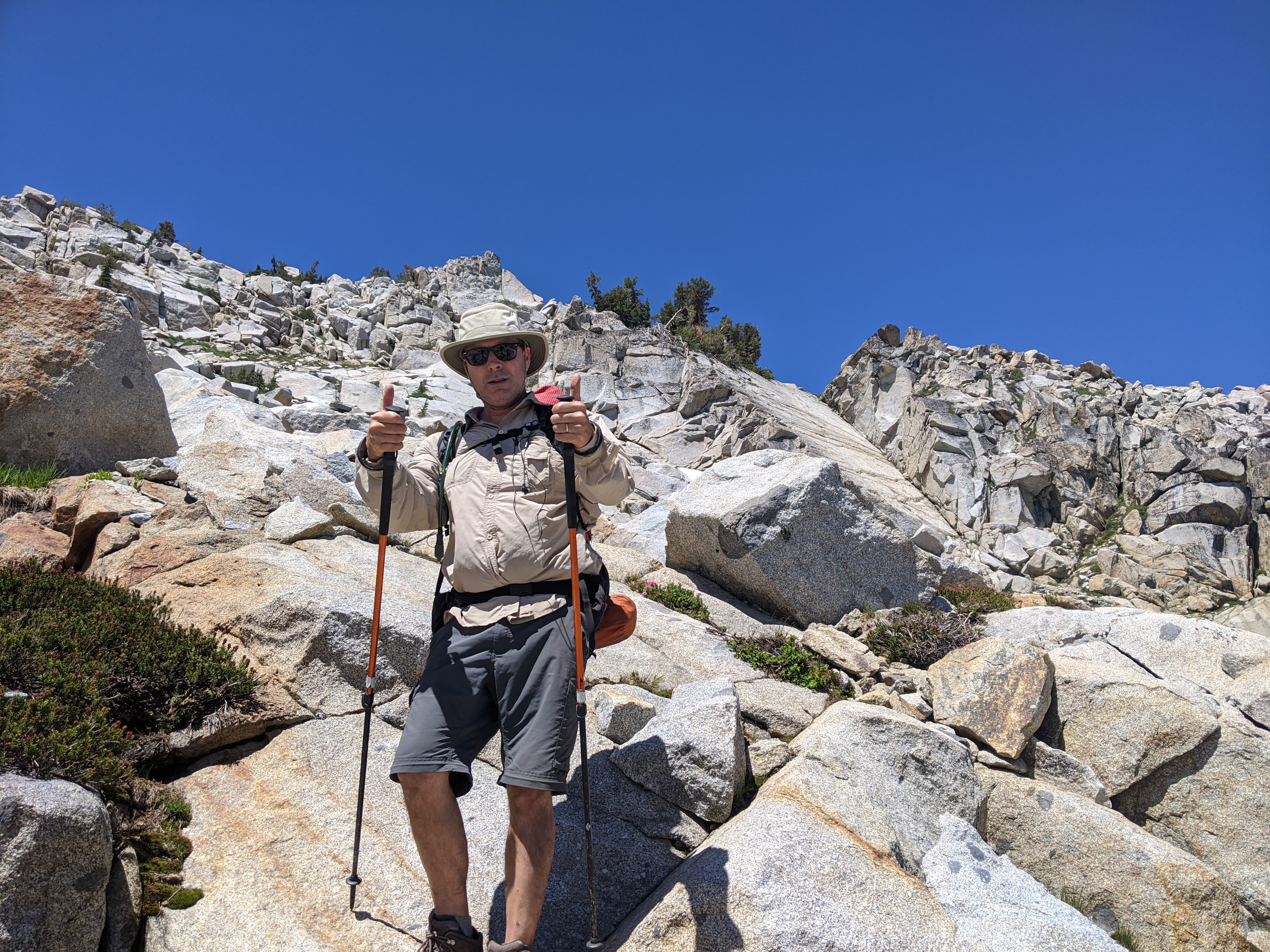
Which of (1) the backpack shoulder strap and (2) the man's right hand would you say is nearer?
(2) the man's right hand

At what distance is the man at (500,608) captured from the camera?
3.64 m

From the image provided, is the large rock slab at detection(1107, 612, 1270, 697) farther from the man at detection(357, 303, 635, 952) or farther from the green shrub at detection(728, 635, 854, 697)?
the man at detection(357, 303, 635, 952)

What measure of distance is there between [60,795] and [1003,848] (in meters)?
7.01

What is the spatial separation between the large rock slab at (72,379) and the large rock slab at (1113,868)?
1247 centimetres

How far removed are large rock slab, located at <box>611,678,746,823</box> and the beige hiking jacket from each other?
1.91 metres

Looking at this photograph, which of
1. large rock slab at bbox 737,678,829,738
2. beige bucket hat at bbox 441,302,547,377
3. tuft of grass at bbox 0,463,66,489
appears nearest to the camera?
beige bucket hat at bbox 441,302,547,377

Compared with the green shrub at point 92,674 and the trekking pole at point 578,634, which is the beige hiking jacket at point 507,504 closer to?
the trekking pole at point 578,634

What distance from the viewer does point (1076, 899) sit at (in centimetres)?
590

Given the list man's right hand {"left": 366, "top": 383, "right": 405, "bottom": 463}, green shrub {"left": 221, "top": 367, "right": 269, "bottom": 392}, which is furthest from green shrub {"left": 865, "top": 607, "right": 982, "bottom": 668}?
green shrub {"left": 221, "top": 367, "right": 269, "bottom": 392}

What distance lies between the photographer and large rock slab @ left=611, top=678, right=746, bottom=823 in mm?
5383

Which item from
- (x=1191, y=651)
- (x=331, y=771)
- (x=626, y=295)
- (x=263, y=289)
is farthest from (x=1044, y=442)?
(x=263, y=289)

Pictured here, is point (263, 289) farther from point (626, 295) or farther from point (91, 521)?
point (91, 521)

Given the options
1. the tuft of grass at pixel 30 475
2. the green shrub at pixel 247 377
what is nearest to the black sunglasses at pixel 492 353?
the tuft of grass at pixel 30 475

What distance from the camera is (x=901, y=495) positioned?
3778cm
